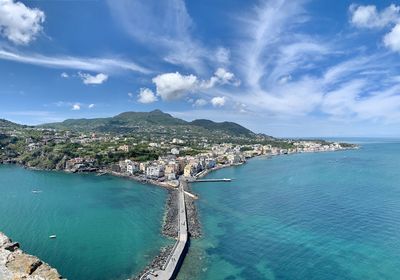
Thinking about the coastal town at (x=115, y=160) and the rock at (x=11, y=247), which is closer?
the rock at (x=11, y=247)

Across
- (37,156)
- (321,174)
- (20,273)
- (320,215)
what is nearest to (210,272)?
(20,273)

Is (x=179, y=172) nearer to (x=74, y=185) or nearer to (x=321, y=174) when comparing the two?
(x=74, y=185)

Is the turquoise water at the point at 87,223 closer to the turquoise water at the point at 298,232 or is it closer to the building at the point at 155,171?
the turquoise water at the point at 298,232

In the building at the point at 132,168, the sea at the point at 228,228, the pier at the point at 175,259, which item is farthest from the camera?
the building at the point at 132,168

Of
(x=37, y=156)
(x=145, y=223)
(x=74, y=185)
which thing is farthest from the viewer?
(x=37, y=156)

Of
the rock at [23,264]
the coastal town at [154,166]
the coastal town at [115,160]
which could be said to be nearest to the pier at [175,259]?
the coastal town at [154,166]

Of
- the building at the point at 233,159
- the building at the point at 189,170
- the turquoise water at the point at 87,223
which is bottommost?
the turquoise water at the point at 87,223
